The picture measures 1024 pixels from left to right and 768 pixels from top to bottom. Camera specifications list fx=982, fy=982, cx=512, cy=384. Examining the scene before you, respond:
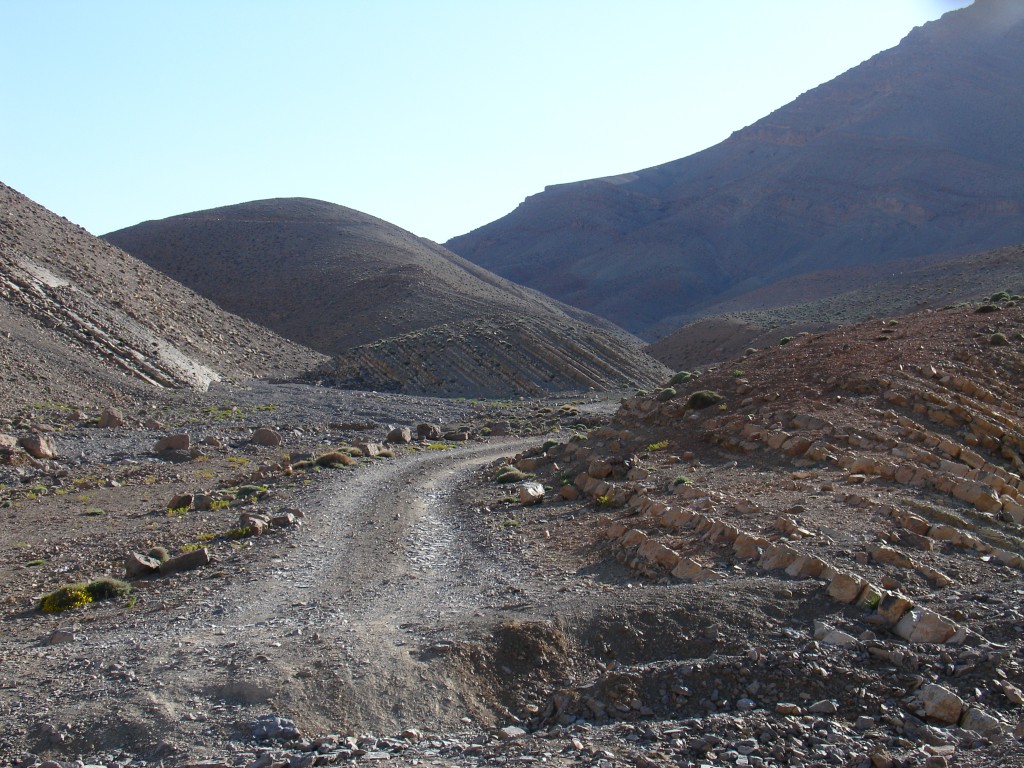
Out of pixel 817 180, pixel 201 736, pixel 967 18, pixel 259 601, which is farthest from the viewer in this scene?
pixel 967 18

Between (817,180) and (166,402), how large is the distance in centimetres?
10811

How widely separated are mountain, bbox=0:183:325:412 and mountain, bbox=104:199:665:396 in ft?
18.8

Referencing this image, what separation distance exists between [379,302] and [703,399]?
49.8 metres

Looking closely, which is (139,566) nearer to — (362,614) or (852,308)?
(362,614)

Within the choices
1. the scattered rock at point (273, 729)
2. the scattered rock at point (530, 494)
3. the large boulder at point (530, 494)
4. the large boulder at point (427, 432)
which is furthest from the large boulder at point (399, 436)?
the scattered rock at point (273, 729)

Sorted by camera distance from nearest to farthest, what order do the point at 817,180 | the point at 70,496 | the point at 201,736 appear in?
1. the point at 201,736
2. the point at 70,496
3. the point at 817,180

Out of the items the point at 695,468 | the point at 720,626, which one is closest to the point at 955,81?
the point at 695,468

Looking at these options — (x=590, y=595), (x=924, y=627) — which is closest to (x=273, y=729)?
(x=590, y=595)

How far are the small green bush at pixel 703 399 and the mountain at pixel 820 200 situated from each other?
82.0 metres

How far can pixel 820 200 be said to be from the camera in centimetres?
12519

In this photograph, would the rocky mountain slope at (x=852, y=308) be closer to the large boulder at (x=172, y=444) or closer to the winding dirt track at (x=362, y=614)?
the large boulder at (x=172, y=444)

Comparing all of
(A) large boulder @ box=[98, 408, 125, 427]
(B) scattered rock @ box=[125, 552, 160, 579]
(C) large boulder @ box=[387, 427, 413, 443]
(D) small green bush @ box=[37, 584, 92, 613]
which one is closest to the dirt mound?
(C) large boulder @ box=[387, 427, 413, 443]

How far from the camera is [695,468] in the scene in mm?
18047

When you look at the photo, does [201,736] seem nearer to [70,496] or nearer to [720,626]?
[720,626]
